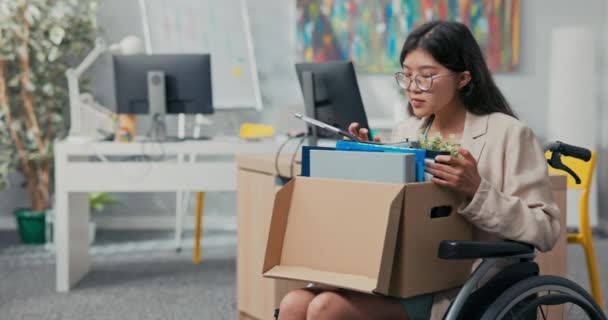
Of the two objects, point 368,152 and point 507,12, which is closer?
point 368,152

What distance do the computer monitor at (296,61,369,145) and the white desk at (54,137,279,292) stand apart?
0.86m

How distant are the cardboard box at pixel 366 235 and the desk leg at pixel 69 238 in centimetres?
217

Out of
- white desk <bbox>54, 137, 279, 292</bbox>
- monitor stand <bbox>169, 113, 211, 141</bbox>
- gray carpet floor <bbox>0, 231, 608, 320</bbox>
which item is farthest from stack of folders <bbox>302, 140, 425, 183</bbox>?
monitor stand <bbox>169, 113, 211, 141</bbox>

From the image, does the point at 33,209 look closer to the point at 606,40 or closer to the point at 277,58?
the point at 277,58

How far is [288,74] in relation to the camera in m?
5.32

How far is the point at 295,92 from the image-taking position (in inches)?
210

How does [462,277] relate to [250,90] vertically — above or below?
below

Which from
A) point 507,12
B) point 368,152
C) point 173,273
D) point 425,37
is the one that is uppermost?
point 507,12

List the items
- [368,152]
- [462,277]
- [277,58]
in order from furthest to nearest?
[277,58] < [462,277] < [368,152]

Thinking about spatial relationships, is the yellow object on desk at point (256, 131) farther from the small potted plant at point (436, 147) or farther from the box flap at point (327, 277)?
the box flap at point (327, 277)

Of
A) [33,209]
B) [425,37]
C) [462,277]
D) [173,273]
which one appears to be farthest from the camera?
[33,209]

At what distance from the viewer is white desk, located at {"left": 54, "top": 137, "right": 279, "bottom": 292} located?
144 inches

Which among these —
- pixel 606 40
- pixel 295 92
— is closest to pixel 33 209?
pixel 295 92

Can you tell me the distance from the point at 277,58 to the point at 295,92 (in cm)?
23
